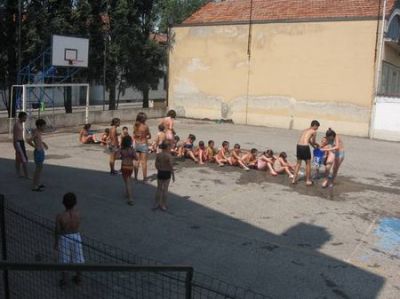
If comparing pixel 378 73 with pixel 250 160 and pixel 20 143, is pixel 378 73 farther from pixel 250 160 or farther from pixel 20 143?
pixel 20 143

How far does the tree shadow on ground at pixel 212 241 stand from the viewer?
6.64 meters

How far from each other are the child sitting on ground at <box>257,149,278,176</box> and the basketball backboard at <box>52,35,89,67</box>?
1135cm

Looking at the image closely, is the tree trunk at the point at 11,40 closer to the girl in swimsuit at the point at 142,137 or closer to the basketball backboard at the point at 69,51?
the basketball backboard at the point at 69,51

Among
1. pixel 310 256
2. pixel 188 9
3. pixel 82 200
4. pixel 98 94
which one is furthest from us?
pixel 188 9

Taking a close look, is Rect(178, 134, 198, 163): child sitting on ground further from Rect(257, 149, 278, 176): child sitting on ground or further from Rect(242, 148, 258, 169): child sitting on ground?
Rect(257, 149, 278, 176): child sitting on ground

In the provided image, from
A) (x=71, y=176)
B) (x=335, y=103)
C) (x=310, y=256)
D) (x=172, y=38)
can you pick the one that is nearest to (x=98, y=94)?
(x=172, y=38)

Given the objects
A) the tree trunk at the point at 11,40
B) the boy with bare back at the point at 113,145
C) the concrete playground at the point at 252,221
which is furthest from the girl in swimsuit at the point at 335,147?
the tree trunk at the point at 11,40

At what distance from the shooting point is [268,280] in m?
6.65

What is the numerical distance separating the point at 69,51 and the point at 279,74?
34.9 ft

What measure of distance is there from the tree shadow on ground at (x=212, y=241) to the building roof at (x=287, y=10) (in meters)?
16.9

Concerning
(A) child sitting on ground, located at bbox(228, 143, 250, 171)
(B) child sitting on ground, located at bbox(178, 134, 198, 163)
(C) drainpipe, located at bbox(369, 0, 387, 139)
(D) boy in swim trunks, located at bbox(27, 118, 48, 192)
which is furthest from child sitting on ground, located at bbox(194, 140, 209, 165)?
(C) drainpipe, located at bbox(369, 0, 387, 139)

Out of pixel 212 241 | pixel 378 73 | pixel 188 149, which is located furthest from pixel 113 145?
pixel 378 73

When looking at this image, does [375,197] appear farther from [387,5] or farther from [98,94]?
[98,94]

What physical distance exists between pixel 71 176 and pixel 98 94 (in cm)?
2938
